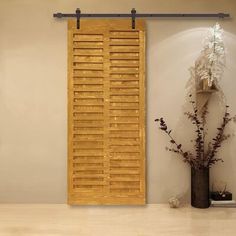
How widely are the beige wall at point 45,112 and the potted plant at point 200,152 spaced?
7cm

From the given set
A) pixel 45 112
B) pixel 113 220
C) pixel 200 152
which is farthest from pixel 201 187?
pixel 45 112

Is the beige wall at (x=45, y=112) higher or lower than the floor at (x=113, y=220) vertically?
higher

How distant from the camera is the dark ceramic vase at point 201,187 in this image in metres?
2.26

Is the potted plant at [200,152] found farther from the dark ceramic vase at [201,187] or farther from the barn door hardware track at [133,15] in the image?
the barn door hardware track at [133,15]

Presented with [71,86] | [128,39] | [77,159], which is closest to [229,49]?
[128,39]

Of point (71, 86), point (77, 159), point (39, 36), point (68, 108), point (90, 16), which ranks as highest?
point (90, 16)

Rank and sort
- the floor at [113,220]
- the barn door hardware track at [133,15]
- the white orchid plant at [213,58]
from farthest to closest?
the barn door hardware track at [133,15], the white orchid plant at [213,58], the floor at [113,220]

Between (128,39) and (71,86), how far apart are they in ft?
2.06

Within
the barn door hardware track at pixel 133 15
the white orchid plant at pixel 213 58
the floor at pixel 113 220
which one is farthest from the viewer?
the barn door hardware track at pixel 133 15

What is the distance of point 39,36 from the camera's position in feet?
7.93

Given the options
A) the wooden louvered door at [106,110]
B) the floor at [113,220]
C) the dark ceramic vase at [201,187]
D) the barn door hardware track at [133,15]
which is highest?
the barn door hardware track at [133,15]

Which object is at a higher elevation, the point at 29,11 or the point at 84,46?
the point at 29,11

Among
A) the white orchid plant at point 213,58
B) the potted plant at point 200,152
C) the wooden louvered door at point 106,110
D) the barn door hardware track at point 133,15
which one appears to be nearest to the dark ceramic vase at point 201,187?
the potted plant at point 200,152

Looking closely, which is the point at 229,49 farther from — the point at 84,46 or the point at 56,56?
the point at 56,56
